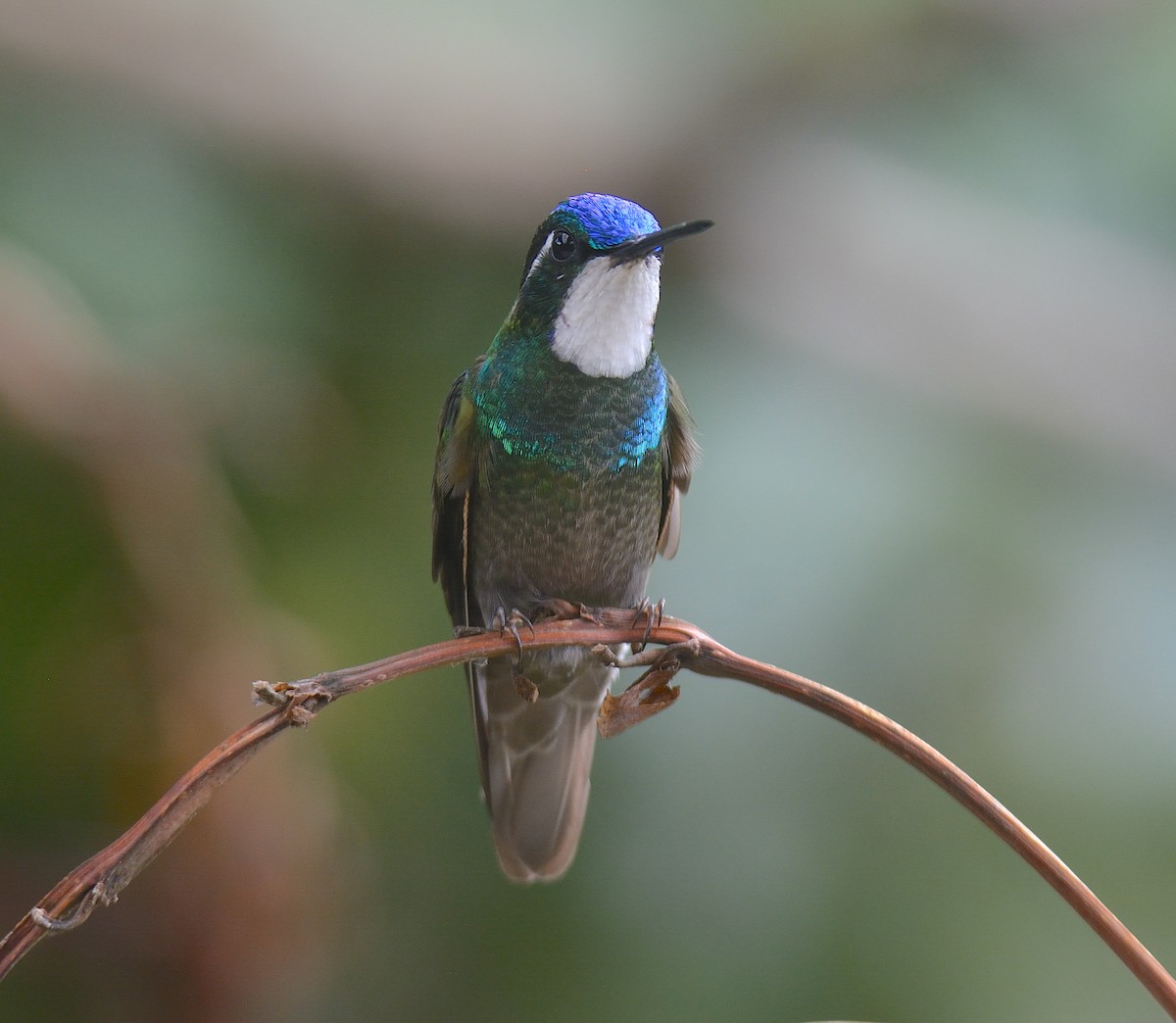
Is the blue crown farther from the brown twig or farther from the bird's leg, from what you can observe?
the brown twig

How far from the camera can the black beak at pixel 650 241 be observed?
1.27m

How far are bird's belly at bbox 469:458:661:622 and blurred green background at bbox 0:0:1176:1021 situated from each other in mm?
522

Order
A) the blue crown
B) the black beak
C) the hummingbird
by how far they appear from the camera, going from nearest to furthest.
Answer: the black beak
the blue crown
the hummingbird

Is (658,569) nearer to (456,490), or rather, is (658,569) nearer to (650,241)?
(456,490)

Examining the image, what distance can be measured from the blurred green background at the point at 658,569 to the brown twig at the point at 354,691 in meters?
1.32

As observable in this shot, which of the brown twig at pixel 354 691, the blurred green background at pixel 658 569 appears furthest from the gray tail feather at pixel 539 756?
the brown twig at pixel 354 691

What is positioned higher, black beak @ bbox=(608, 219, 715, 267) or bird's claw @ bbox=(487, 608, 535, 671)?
black beak @ bbox=(608, 219, 715, 267)

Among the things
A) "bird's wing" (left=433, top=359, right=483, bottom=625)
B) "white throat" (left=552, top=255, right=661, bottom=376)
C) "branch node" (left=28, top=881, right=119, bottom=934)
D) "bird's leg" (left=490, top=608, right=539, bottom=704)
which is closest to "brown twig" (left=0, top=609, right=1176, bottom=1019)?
"branch node" (left=28, top=881, right=119, bottom=934)

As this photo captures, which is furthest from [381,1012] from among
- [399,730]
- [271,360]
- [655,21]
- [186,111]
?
[655,21]

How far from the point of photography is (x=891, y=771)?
2.75 meters

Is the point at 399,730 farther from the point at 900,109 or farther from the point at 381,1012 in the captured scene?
the point at 900,109

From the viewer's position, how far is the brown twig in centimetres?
97

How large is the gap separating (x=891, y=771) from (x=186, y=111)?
2.45 metres

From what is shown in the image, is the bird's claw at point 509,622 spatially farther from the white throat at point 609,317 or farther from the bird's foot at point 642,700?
the white throat at point 609,317
